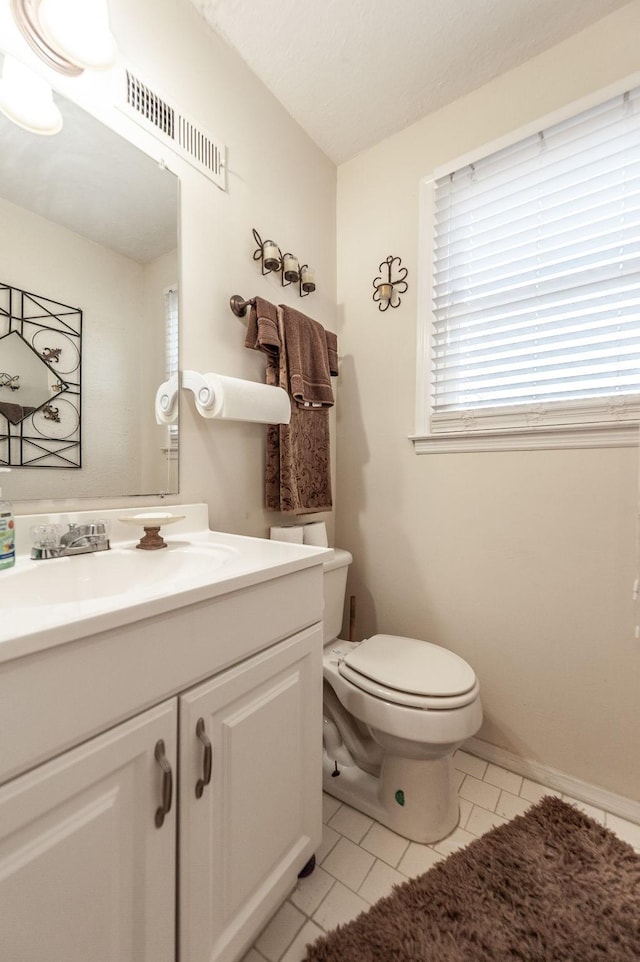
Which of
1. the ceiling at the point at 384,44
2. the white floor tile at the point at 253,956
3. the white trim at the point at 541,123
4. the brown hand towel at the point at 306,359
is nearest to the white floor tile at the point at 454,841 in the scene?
the white floor tile at the point at 253,956

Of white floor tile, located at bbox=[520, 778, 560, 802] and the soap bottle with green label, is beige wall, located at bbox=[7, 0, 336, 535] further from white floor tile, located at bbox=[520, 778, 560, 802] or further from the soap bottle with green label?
white floor tile, located at bbox=[520, 778, 560, 802]

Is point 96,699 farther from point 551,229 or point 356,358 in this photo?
point 551,229

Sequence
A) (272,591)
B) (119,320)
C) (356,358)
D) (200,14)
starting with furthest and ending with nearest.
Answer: (356,358)
(200,14)
(119,320)
(272,591)

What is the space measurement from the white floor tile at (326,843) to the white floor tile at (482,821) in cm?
39

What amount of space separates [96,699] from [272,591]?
0.35 metres

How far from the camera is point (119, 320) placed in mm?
1059

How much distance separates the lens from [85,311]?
1.00m

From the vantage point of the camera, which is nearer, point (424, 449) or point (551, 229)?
point (551, 229)

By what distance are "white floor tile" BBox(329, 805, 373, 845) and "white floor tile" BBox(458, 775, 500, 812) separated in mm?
337

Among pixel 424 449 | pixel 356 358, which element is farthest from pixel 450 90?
pixel 424 449

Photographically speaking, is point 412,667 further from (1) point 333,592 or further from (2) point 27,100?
(2) point 27,100

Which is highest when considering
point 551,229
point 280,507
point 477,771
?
point 551,229

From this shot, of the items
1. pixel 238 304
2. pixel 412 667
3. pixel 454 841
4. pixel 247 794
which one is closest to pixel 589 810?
pixel 454 841

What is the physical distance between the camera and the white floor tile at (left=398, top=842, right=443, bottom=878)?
1.02 m
